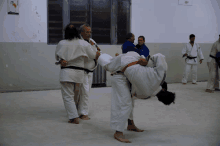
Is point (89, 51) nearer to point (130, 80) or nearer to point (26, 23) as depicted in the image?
point (130, 80)

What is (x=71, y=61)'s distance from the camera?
394 cm

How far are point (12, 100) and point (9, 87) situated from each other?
127 cm

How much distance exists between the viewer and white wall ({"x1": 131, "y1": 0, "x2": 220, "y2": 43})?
8211mm

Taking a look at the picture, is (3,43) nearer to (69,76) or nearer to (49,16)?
(49,16)

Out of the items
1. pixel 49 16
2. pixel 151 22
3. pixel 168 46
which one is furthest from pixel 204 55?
pixel 49 16

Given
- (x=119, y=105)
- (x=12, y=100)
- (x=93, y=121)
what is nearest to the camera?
(x=119, y=105)

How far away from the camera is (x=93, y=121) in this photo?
13.4ft

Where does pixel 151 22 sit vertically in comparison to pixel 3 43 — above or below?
above

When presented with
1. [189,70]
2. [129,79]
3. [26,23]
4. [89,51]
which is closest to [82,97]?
[89,51]

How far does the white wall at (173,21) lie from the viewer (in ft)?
26.9

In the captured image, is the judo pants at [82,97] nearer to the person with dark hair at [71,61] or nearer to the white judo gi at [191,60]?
the person with dark hair at [71,61]

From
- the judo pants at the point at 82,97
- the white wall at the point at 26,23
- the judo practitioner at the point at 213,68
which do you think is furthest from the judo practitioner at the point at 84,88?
the judo practitioner at the point at 213,68

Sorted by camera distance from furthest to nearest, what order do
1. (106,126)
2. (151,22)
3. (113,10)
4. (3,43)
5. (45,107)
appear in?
1. (151,22)
2. (113,10)
3. (3,43)
4. (45,107)
5. (106,126)

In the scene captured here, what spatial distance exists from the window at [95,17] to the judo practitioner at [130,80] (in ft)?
14.4
